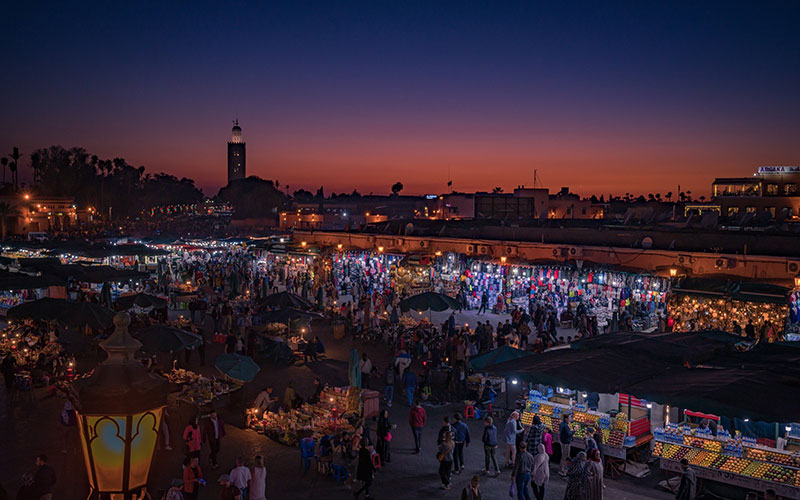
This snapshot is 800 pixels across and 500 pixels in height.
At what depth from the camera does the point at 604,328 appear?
22.4 metres

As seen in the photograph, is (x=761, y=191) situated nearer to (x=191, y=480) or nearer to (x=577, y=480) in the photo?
(x=577, y=480)

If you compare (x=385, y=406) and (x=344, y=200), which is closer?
(x=385, y=406)

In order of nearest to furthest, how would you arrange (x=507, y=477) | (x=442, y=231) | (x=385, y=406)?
(x=507, y=477), (x=385, y=406), (x=442, y=231)

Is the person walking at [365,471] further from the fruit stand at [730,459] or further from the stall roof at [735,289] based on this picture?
A: the stall roof at [735,289]

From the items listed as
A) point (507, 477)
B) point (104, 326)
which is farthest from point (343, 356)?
point (507, 477)

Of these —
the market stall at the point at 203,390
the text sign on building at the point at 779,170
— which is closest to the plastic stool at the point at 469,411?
the market stall at the point at 203,390

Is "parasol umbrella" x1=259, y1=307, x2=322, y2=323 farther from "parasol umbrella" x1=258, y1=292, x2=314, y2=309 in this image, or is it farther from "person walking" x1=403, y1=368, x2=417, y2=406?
"person walking" x1=403, y1=368, x2=417, y2=406

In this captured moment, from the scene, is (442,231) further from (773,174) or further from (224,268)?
(773,174)

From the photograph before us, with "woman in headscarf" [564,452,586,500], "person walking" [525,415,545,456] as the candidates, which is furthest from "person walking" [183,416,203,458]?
"woman in headscarf" [564,452,586,500]

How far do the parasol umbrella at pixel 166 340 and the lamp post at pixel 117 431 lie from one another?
13.3 metres

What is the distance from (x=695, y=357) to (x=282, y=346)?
11.7m

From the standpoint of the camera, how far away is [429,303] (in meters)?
20.6

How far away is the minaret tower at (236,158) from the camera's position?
174 m

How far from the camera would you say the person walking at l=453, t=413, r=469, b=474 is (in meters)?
11.0
